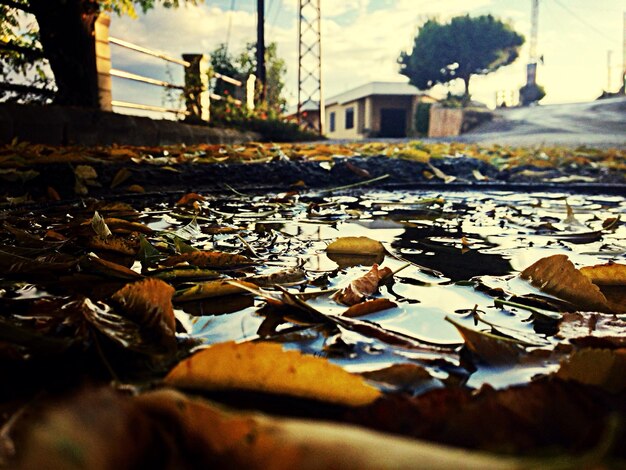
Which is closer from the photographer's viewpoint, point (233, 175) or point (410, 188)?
point (233, 175)

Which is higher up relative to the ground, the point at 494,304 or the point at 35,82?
the point at 35,82

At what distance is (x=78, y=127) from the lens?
4379 millimetres

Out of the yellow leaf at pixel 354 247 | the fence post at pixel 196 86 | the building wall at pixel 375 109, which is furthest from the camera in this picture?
the building wall at pixel 375 109

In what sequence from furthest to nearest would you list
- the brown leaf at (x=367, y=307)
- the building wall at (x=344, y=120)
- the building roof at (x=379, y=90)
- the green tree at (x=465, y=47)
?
the green tree at (x=465, y=47)
the building wall at (x=344, y=120)
the building roof at (x=379, y=90)
the brown leaf at (x=367, y=307)

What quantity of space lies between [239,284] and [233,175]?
7.54 feet

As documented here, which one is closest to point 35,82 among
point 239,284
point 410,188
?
point 410,188

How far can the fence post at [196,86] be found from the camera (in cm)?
879

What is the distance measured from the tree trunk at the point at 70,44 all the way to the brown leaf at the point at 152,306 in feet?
17.3

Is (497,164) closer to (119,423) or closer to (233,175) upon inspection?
(233,175)

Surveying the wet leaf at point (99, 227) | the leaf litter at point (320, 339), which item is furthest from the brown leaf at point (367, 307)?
the wet leaf at point (99, 227)

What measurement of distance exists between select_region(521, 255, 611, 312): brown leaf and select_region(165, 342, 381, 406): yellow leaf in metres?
0.52

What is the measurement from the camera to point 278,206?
7.16ft

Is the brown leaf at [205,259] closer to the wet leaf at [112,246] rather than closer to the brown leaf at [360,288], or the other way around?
the wet leaf at [112,246]

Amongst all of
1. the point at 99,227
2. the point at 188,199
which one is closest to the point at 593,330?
the point at 99,227
